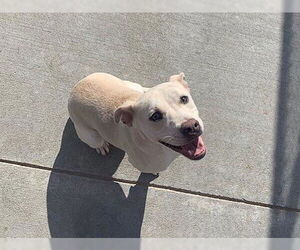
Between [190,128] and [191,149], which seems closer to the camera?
[190,128]

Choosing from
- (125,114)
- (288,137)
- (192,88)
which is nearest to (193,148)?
(125,114)

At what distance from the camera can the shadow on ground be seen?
501 cm

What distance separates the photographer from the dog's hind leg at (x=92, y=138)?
467 cm

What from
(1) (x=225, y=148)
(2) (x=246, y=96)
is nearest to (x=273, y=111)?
(2) (x=246, y=96)

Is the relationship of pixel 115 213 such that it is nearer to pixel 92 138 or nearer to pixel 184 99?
pixel 92 138

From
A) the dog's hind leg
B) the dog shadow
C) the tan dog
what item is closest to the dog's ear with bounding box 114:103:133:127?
the tan dog

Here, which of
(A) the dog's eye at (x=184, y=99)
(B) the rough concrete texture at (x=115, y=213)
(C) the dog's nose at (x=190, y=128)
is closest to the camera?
(C) the dog's nose at (x=190, y=128)

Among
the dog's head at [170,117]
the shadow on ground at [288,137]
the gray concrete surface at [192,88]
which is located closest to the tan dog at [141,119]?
the dog's head at [170,117]

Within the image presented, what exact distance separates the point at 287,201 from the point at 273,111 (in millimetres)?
926

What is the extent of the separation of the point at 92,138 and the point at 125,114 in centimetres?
96

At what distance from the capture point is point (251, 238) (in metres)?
4.98

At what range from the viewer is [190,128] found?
360 cm

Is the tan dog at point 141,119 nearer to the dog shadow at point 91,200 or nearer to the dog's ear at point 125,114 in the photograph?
the dog's ear at point 125,114

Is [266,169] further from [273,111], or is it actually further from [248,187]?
[273,111]
